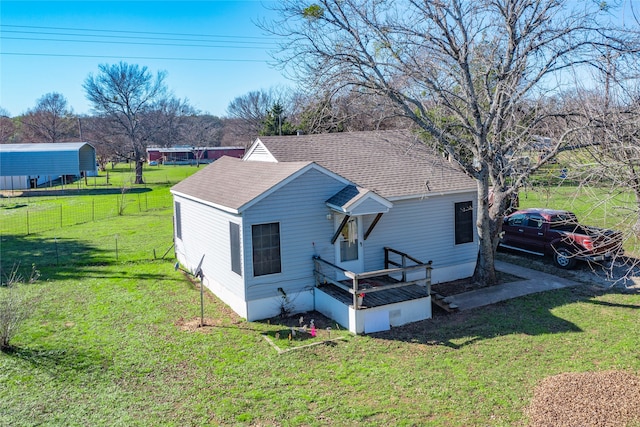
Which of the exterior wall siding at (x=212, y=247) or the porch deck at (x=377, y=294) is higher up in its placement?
the exterior wall siding at (x=212, y=247)

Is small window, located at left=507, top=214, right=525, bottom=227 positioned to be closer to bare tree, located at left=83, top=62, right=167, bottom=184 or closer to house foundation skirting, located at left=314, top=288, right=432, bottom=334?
house foundation skirting, located at left=314, top=288, right=432, bottom=334

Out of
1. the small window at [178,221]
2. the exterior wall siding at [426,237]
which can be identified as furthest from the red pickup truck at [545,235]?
the small window at [178,221]

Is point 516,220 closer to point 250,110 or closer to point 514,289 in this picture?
Answer: point 514,289

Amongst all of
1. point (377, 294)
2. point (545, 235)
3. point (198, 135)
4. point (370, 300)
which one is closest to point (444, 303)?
point (377, 294)

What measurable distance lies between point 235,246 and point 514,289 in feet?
24.8

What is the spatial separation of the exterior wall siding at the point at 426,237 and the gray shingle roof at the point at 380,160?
408 millimetres

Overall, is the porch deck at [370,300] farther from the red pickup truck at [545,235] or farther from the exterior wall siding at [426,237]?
the red pickup truck at [545,235]

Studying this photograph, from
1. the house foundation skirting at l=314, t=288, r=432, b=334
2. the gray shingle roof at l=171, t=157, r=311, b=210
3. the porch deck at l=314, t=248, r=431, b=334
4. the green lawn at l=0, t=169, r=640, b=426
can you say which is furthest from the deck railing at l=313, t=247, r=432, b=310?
the gray shingle roof at l=171, t=157, r=311, b=210

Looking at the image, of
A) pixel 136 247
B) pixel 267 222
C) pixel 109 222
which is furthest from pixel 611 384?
pixel 109 222

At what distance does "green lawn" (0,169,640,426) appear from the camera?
716 cm

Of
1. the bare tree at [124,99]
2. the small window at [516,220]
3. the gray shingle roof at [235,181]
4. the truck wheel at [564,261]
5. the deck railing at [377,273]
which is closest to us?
the deck railing at [377,273]

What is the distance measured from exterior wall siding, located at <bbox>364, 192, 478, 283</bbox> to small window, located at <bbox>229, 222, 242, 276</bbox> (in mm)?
3304

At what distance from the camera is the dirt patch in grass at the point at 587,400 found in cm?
670

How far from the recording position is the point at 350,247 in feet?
40.2
